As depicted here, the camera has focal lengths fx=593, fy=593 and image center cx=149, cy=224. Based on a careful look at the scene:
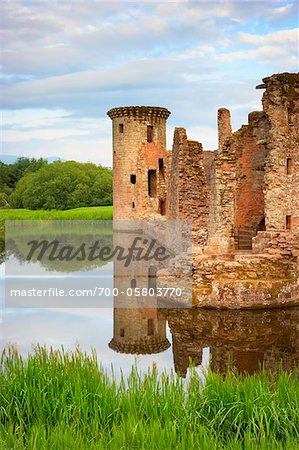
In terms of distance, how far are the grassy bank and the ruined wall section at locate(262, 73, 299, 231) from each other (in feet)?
30.5

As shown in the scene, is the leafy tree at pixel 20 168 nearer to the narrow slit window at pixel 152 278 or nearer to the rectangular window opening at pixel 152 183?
the rectangular window opening at pixel 152 183

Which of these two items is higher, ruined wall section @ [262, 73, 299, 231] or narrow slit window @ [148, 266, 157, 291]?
ruined wall section @ [262, 73, 299, 231]

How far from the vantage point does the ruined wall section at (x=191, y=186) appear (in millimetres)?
14289

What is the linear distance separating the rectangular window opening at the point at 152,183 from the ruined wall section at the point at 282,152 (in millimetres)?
15737

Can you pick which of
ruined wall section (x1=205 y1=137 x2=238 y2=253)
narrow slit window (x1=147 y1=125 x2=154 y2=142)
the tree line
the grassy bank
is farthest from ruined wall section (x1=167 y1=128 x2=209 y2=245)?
the tree line

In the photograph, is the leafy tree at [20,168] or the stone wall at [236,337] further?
the leafy tree at [20,168]

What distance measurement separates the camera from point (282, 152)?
46.9 ft

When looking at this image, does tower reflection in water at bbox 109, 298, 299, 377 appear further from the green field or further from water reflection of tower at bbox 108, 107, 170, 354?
the green field

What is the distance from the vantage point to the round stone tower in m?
29.9

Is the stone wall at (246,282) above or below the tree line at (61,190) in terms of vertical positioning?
below

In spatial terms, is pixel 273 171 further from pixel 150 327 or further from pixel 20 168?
pixel 20 168

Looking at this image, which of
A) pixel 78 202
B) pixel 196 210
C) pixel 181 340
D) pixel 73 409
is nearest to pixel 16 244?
pixel 196 210

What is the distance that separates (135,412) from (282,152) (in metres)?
10.4

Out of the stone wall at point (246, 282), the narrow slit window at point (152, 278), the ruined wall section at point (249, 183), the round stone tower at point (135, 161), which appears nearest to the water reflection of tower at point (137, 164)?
the round stone tower at point (135, 161)
